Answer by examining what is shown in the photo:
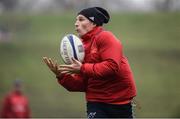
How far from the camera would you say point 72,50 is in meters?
6.56

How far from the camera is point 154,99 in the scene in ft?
59.3

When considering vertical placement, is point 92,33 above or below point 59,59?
below

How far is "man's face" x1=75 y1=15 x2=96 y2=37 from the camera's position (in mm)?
6586

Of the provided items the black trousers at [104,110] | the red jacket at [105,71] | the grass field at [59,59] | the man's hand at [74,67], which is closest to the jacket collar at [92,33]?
the red jacket at [105,71]

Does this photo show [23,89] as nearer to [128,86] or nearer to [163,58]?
[163,58]

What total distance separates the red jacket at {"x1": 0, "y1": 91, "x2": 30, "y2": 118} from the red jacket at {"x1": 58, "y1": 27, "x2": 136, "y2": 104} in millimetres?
7936

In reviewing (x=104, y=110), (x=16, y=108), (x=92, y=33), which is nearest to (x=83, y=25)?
(x=92, y=33)

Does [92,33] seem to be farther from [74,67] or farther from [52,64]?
[52,64]

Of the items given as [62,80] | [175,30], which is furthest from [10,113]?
[62,80]

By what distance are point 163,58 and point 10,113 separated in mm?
5606

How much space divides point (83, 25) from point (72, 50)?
10.7 inches

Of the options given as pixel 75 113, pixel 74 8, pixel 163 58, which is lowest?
pixel 75 113

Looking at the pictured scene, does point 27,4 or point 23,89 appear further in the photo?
point 27,4

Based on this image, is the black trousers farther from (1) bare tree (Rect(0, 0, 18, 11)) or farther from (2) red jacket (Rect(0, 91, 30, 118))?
(1) bare tree (Rect(0, 0, 18, 11))
